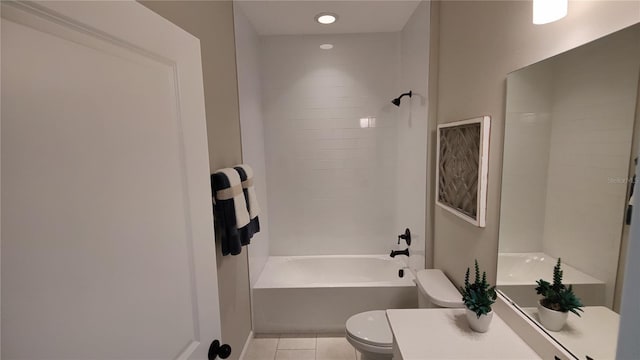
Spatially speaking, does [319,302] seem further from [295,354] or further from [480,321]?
[480,321]

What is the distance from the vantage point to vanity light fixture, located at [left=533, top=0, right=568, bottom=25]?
91 cm

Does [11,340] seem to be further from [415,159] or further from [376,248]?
[376,248]

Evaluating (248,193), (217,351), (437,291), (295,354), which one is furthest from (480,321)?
(295,354)

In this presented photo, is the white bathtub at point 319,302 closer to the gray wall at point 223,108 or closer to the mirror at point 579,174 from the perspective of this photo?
the gray wall at point 223,108

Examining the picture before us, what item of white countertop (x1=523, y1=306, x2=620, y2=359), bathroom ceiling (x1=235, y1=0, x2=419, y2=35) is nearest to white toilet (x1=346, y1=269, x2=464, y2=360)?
white countertop (x1=523, y1=306, x2=620, y2=359)

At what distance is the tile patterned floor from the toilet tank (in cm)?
79

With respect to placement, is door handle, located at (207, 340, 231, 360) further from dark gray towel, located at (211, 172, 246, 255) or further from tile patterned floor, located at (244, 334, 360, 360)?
tile patterned floor, located at (244, 334, 360, 360)

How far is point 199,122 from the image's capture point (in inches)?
38.1

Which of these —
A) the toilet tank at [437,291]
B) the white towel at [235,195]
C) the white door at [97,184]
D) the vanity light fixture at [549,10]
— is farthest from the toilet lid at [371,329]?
the vanity light fixture at [549,10]

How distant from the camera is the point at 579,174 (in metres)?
0.90

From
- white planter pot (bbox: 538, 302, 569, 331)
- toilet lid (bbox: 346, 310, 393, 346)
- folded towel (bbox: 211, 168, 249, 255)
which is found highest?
folded towel (bbox: 211, 168, 249, 255)

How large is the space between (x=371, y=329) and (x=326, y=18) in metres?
2.42

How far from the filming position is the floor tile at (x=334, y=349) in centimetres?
220

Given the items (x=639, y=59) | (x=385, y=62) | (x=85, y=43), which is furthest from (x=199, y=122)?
(x=385, y=62)
